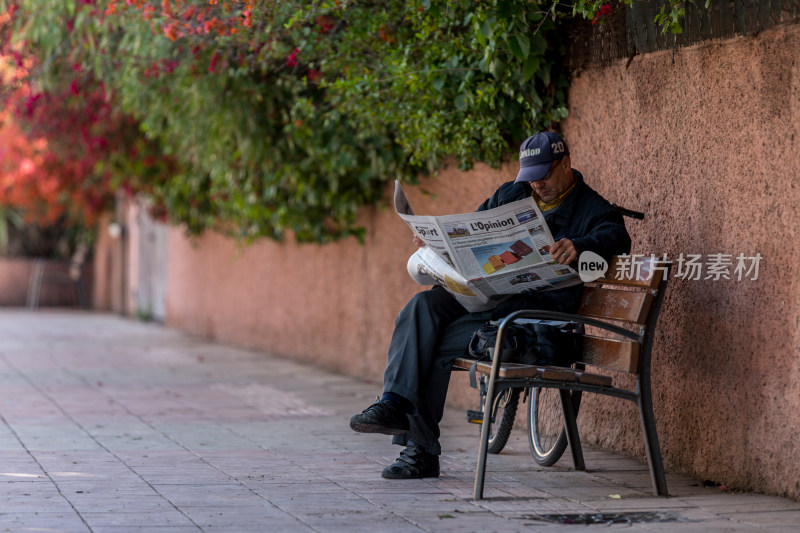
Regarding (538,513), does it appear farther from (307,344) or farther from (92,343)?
(92,343)

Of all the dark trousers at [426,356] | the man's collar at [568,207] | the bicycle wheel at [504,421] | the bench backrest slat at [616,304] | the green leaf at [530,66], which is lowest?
the bicycle wheel at [504,421]

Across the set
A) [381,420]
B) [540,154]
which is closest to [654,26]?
[540,154]

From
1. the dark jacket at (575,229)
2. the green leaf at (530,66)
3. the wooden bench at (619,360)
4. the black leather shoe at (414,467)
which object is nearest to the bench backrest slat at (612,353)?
the wooden bench at (619,360)

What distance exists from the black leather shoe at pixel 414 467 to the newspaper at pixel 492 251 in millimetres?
794

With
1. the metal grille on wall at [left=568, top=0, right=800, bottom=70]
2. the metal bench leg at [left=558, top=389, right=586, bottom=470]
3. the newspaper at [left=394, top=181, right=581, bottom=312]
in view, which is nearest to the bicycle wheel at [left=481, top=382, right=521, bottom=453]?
the metal bench leg at [left=558, top=389, right=586, bottom=470]

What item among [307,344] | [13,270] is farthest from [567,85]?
[13,270]

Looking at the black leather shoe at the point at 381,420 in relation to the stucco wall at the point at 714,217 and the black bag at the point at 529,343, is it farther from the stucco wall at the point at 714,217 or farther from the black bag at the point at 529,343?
the stucco wall at the point at 714,217

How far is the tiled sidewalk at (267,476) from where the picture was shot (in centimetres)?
434

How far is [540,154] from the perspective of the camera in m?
5.11

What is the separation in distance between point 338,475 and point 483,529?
4.35ft

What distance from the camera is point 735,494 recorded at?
484 centimetres

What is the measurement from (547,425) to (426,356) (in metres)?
0.88

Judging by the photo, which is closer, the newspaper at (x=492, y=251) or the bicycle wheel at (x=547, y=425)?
the newspaper at (x=492, y=251)

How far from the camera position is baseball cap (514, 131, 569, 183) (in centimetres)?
510
